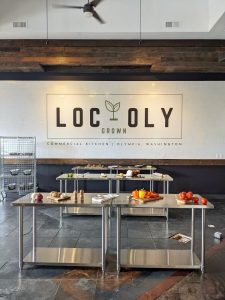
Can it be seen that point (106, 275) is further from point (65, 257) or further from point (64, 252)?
point (64, 252)

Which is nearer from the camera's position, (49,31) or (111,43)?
(49,31)

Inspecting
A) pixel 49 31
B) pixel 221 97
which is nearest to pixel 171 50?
pixel 221 97

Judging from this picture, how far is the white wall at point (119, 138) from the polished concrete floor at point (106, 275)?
274 centimetres

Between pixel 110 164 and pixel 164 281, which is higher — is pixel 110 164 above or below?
above

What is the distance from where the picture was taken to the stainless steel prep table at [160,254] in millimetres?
3279

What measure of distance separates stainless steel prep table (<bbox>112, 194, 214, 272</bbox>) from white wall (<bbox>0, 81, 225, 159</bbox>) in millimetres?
3700

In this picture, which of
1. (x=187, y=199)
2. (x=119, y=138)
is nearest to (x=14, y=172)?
(x=119, y=138)

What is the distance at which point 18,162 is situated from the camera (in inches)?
291

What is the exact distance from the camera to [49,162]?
24.4ft

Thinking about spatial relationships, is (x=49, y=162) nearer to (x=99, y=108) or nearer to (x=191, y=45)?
(x=99, y=108)

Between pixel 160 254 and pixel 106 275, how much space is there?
2.65 ft

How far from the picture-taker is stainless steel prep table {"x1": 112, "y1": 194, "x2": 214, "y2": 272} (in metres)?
Answer: 3.28

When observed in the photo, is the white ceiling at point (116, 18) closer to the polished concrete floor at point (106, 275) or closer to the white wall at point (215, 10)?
the white wall at point (215, 10)

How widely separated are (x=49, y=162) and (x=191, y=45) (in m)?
4.19
